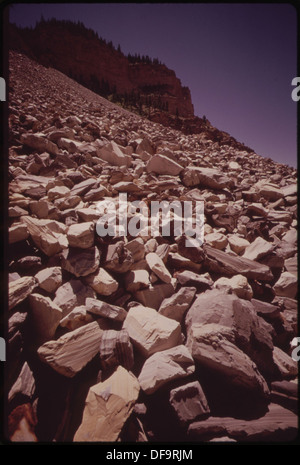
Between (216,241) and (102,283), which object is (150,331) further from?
(216,241)

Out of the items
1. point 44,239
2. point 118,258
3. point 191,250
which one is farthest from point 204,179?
point 44,239

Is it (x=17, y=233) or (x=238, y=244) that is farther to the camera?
(x=238, y=244)

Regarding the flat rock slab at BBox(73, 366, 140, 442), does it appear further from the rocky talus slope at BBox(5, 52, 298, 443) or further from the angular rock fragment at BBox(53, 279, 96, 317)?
the angular rock fragment at BBox(53, 279, 96, 317)

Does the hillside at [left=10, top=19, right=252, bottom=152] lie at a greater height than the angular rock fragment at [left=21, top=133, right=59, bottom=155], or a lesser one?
greater

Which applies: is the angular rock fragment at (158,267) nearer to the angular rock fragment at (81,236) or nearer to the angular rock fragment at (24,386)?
the angular rock fragment at (81,236)

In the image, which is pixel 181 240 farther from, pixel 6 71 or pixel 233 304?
pixel 6 71

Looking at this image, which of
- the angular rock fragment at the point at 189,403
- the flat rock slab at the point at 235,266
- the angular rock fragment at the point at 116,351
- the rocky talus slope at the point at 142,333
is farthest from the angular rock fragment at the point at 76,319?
the flat rock slab at the point at 235,266

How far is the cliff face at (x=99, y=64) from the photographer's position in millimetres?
36625

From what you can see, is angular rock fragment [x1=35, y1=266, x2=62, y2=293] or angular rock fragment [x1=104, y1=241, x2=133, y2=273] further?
angular rock fragment [x1=104, y1=241, x2=133, y2=273]

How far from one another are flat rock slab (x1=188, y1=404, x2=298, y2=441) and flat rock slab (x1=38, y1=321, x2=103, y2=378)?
582 mm

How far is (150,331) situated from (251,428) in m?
0.62

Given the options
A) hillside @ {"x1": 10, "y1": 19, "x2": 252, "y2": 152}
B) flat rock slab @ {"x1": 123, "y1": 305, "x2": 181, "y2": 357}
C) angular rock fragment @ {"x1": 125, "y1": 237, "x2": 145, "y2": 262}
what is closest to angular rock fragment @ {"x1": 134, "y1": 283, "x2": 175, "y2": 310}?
flat rock slab @ {"x1": 123, "y1": 305, "x2": 181, "y2": 357}

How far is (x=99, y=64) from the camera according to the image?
1565 inches

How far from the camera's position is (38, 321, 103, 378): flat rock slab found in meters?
1.01
